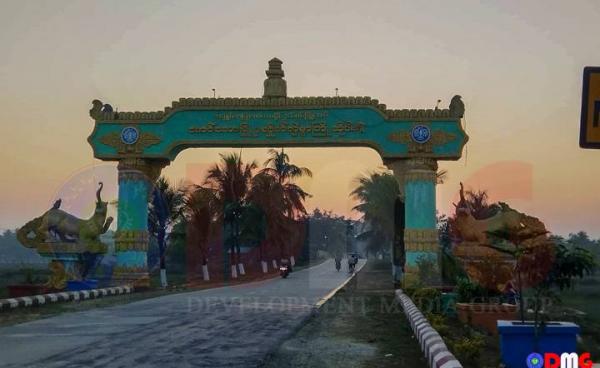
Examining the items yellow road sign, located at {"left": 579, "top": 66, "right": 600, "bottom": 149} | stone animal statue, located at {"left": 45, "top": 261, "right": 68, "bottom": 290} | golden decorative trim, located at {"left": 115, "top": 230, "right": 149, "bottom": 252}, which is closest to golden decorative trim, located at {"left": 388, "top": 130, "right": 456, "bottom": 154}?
Answer: golden decorative trim, located at {"left": 115, "top": 230, "right": 149, "bottom": 252}

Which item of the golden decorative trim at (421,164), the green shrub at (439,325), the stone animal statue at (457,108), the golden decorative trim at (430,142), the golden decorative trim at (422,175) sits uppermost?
the stone animal statue at (457,108)

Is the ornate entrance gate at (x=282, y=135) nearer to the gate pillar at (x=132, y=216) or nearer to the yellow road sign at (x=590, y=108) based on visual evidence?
the gate pillar at (x=132, y=216)

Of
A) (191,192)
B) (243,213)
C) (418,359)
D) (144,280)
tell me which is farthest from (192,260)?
(418,359)

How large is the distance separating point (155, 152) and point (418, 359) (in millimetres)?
18529

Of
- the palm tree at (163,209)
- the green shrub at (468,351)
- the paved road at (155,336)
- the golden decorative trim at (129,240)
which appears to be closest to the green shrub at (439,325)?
the green shrub at (468,351)

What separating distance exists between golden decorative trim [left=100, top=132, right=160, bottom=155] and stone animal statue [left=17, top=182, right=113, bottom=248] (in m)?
3.24

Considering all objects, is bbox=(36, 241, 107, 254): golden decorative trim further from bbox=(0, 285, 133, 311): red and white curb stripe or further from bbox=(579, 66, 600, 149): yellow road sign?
bbox=(579, 66, 600, 149): yellow road sign

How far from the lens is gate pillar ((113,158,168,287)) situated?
2764cm

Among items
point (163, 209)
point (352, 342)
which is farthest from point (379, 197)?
point (352, 342)

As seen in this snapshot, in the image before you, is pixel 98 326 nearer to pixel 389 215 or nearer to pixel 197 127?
pixel 197 127

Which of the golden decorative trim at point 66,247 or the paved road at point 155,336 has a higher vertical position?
the golden decorative trim at point 66,247

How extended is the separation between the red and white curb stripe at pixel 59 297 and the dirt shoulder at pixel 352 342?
857cm

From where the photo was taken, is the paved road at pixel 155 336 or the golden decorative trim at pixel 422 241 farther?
the golden decorative trim at pixel 422 241

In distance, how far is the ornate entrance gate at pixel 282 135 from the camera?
26344 mm
